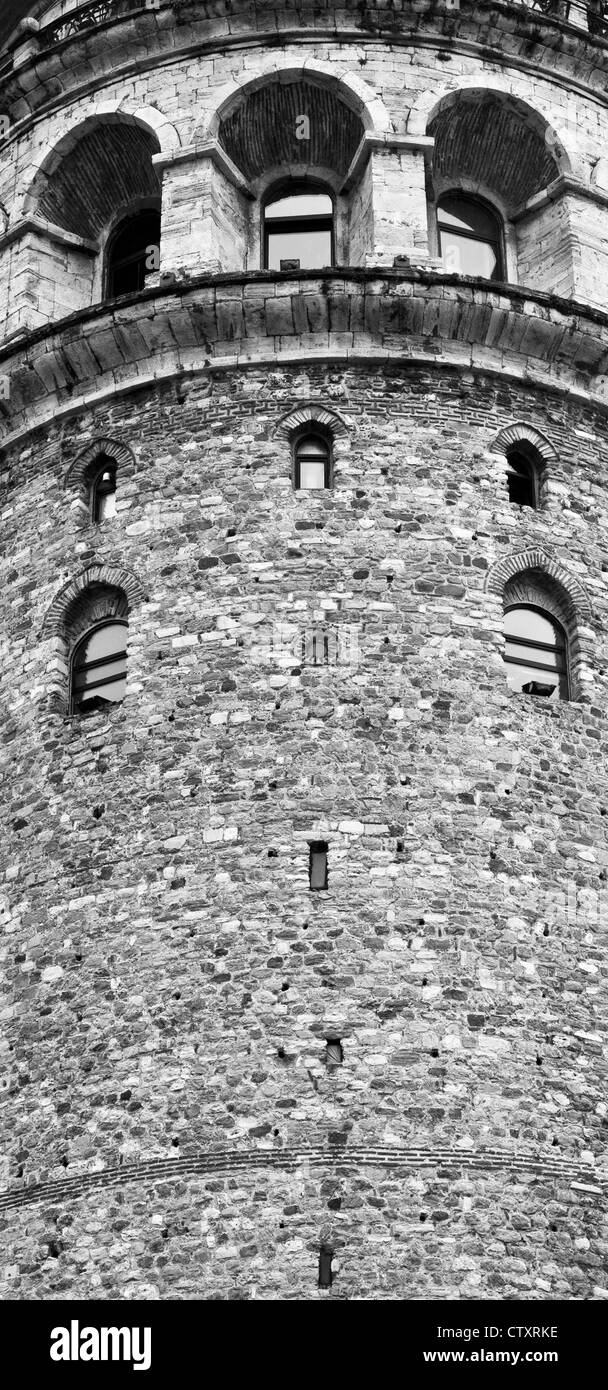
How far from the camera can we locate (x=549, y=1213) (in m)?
21.3

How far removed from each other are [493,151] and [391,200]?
179 cm

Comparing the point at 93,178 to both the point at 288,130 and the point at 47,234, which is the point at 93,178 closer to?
the point at 47,234

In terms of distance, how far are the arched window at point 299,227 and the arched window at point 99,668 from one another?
4.52m

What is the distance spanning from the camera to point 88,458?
25.8 metres

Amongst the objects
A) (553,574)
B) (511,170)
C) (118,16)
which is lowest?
(553,574)

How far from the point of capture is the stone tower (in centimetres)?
2145

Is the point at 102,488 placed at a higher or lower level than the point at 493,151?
lower

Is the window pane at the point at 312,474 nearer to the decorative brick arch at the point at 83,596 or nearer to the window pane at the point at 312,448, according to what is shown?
the window pane at the point at 312,448

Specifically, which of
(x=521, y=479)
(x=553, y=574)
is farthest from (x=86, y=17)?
(x=553, y=574)

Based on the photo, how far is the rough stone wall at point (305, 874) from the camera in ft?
69.7

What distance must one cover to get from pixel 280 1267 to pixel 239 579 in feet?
20.9

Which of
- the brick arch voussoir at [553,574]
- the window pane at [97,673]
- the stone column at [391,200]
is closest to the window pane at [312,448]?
the brick arch voussoir at [553,574]

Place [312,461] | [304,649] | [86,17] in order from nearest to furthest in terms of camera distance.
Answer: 1. [304,649]
2. [312,461]
3. [86,17]

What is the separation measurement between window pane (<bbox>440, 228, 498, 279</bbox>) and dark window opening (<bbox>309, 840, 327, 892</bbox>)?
744 cm
